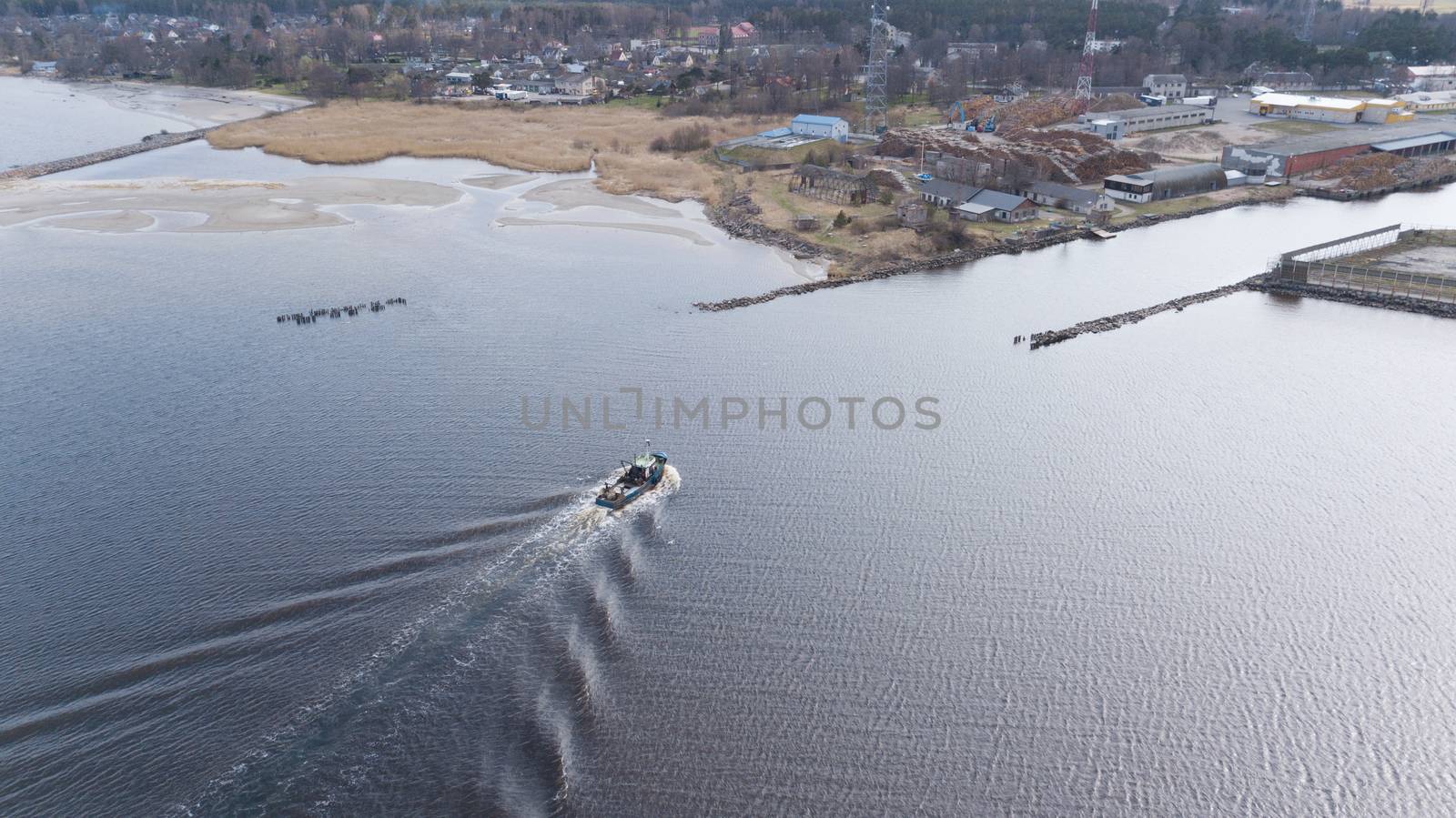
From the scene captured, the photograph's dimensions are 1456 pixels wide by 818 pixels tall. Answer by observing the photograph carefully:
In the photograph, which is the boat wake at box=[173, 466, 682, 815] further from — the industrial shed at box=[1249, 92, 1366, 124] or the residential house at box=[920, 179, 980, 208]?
the industrial shed at box=[1249, 92, 1366, 124]

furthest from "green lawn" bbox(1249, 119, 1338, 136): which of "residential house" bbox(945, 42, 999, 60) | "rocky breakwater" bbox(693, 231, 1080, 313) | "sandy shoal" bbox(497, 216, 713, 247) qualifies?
"sandy shoal" bbox(497, 216, 713, 247)

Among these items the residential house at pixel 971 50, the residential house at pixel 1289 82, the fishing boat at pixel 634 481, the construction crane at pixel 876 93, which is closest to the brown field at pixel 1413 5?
the residential house at pixel 1289 82

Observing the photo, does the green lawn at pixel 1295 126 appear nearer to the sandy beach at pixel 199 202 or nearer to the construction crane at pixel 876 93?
the construction crane at pixel 876 93

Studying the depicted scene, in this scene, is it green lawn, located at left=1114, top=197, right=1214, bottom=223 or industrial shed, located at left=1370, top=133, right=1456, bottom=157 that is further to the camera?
industrial shed, located at left=1370, top=133, right=1456, bottom=157

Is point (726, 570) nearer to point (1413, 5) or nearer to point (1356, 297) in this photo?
point (1356, 297)

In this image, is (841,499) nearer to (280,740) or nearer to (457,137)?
(280,740)

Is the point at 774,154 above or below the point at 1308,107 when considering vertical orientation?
below

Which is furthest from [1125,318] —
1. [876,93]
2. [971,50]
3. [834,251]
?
[971,50]
